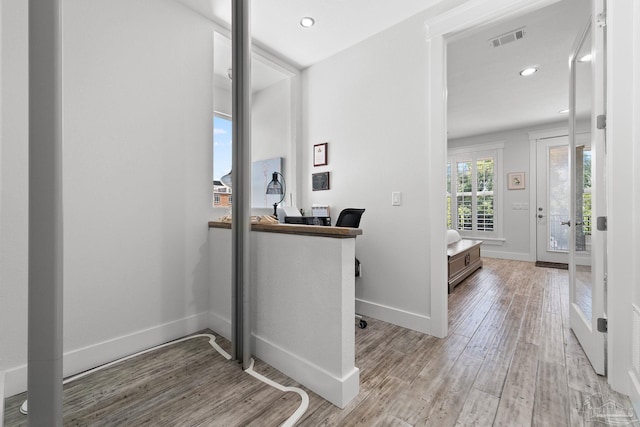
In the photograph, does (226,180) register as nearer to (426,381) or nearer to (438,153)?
(438,153)

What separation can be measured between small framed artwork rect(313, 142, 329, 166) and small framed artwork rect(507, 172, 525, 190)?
15.2 ft

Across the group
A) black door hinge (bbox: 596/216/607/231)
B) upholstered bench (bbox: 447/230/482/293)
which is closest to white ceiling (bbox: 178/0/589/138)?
black door hinge (bbox: 596/216/607/231)

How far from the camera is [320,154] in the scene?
3.02m

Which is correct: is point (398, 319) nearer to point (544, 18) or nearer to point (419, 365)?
point (419, 365)

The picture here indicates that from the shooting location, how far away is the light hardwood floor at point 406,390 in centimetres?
128

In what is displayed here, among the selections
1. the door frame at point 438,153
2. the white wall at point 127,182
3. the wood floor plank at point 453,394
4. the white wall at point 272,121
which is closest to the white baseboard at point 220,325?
the white wall at point 127,182

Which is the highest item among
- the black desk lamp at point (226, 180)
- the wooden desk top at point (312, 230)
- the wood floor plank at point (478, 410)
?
the black desk lamp at point (226, 180)

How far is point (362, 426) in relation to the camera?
4.01 feet

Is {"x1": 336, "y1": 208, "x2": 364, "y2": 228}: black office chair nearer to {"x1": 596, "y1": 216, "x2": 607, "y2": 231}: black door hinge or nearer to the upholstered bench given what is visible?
{"x1": 596, "y1": 216, "x2": 607, "y2": 231}: black door hinge

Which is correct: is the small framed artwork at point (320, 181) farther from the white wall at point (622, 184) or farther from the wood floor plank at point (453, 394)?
the white wall at point (622, 184)

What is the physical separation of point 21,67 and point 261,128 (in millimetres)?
2279

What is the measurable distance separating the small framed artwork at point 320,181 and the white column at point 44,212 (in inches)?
87.2

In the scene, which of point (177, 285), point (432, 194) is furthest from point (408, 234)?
point (177, 285)

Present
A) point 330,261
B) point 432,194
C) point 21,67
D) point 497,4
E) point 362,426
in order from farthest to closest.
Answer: point 432,194
point 497,4
point 21,67
point 330,261
point 362,426
